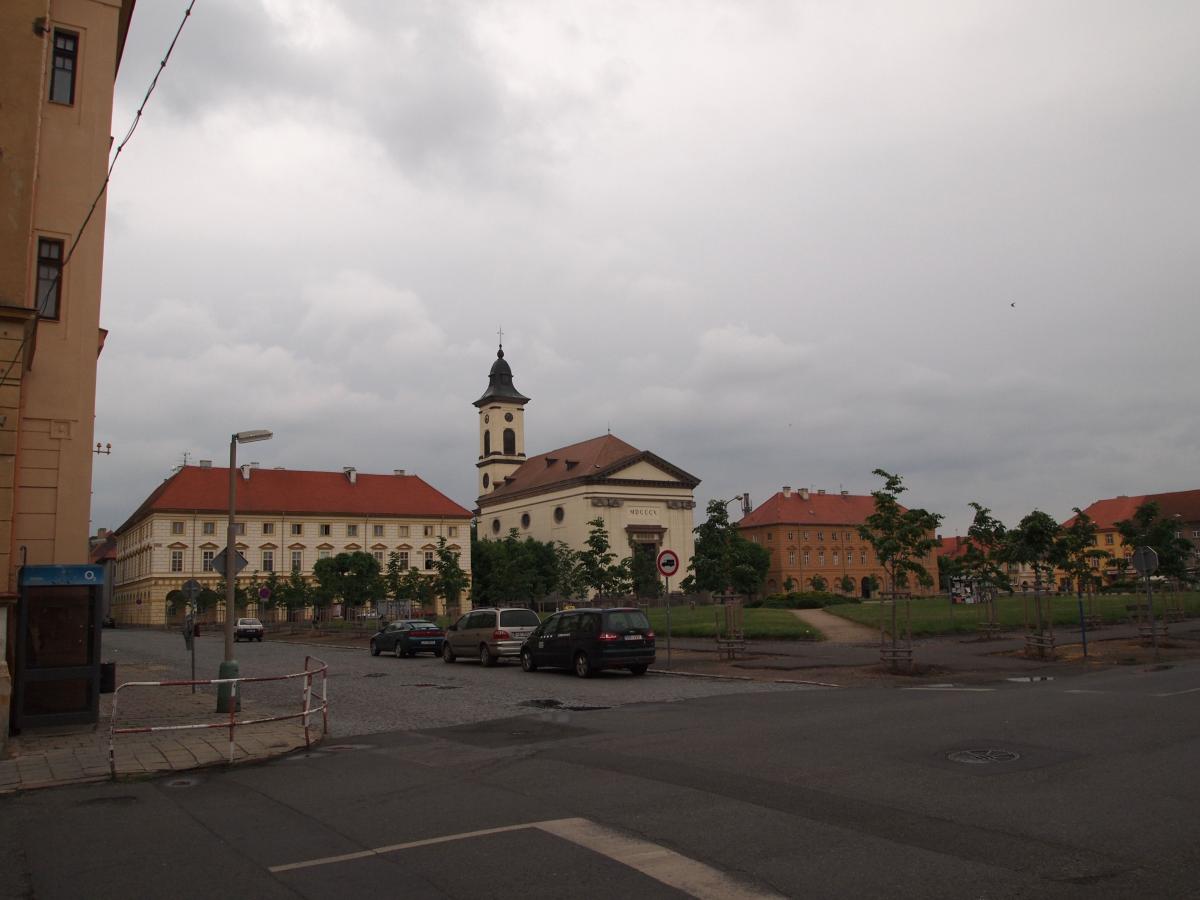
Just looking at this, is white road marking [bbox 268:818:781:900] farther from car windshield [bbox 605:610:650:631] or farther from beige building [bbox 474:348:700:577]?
beige building [bbox 474:348:700:577]

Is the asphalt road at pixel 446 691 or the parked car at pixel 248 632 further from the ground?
the asphalt road at pixel 446 691

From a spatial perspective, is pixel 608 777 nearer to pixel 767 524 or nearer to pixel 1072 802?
pixel 1072 802

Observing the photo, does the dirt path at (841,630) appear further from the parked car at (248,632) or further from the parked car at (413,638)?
the parked car at (248,632)

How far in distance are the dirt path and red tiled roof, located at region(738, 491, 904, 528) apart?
77.4 metres

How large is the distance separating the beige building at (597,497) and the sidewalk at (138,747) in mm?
78556

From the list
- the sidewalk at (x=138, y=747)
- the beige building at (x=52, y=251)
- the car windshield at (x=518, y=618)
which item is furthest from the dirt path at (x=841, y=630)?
the beige building at (x=52, y=251)

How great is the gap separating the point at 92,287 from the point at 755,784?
16392 mm

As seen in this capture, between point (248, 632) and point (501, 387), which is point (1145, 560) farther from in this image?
point (501, 387)

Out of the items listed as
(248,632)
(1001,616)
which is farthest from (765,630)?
(248,632)

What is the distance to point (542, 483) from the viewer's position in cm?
10962

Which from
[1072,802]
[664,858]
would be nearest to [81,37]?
[664,858]

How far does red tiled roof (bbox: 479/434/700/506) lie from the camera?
10343 cm

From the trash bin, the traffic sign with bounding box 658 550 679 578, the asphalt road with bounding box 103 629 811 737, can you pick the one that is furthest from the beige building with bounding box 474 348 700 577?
the trash bin

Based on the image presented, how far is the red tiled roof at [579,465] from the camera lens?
103425mm
